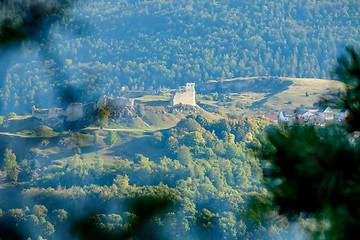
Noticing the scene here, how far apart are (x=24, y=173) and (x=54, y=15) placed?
36.3m

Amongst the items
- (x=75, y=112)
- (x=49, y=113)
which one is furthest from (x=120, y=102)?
(x=75, y=112)

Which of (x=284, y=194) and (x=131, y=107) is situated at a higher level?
(x=284, y=194)

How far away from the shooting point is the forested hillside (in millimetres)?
88812

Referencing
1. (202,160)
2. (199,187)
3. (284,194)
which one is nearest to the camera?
(284,194)

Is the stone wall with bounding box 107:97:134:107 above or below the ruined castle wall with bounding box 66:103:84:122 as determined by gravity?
below

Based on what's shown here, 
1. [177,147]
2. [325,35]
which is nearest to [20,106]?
[177,147]

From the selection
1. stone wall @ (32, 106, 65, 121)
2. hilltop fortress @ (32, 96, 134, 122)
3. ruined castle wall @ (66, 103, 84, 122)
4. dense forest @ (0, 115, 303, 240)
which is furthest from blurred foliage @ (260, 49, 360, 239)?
stone wall @ (32, 106, 65, 121)

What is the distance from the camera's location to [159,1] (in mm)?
118625

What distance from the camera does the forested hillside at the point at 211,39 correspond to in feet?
291

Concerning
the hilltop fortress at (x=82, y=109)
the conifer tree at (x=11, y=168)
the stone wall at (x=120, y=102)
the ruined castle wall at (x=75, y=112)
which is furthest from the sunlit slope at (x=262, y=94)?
the conifer tree at (x=11, y=168)

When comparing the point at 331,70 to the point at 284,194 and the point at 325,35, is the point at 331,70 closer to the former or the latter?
the point at 284,194

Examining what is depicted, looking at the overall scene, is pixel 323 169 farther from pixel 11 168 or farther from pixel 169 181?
pixel 11 168

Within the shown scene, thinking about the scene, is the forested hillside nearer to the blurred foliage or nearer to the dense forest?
the dense forest

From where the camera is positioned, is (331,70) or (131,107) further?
(131,107)
